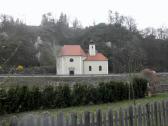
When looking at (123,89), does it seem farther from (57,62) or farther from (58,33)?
(58,33)

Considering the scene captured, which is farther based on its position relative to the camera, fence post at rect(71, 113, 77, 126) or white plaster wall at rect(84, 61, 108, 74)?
white plaster wall at rect(84, 61, 108, 74)

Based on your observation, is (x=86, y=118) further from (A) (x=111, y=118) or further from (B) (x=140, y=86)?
(B) (x=140, y=86)

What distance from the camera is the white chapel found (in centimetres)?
5534

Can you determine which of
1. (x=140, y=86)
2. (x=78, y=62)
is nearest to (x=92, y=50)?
(x=78, y=62)

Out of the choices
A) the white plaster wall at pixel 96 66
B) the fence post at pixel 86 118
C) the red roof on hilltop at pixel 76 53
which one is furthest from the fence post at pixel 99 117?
the white plaster wall at pixel 96 66

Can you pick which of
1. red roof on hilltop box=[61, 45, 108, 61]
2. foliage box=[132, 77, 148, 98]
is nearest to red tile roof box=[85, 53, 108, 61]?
red roof on hilltop box=[61, 45, 108, 61]

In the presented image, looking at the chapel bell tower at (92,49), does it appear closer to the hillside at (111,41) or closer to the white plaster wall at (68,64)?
the white plaster wall at (68,64)

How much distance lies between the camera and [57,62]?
2202 inches

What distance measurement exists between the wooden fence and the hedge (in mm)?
7872

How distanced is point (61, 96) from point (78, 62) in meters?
37.6

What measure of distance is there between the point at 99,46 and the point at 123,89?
44154 mm

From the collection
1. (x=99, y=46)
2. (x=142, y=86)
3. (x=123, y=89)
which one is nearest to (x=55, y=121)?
(x=123, y=89)

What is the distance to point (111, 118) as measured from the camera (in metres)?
5.87

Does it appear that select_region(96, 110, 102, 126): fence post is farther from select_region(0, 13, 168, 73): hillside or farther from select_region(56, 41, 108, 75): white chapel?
select_region(56, 41, 108, 75): white chapel
